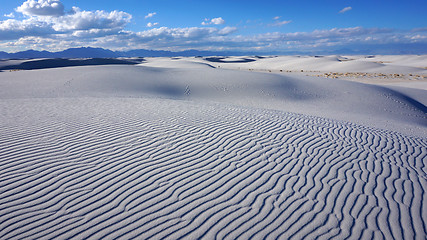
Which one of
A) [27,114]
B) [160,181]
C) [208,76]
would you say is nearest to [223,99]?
[208,76]

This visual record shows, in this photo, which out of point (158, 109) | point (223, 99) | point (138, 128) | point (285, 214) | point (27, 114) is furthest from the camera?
point (223, 99)

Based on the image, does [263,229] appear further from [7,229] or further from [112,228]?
[7,229]

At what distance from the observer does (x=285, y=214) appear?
335 cm

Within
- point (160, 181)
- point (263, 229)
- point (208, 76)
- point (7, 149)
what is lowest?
point (263, 229)

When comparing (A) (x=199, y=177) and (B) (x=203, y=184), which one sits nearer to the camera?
(B) (x=203, y=184)

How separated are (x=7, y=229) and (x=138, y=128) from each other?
3.73 m

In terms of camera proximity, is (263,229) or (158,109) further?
(158,109)

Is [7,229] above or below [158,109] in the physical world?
below

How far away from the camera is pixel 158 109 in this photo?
8836 millimetres

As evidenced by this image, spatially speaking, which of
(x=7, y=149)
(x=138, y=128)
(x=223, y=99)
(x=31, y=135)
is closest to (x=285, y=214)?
(x=138, y=128)

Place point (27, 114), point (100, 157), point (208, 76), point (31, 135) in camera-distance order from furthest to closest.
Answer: point (208, 76)
point (27, 114)
point (31, 135)
point (100, 157)

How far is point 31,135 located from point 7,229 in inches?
134

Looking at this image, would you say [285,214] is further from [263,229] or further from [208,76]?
[208,76]

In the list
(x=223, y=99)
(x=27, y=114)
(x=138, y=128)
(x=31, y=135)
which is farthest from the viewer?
(x=223, y=99)
